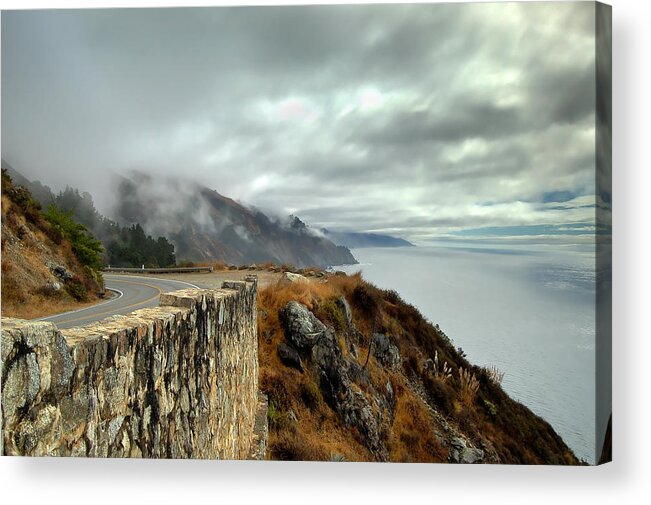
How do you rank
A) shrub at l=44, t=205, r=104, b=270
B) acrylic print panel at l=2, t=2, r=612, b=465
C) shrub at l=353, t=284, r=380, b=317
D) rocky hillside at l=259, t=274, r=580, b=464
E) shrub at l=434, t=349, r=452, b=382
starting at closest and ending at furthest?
acrylic print panel at l=2, t=2, r=612, b=465 < shrub at l=44, t=205, r=104, b=270 < rocky hillside at l=259, t=274, r=580, b=464 < shrub at l=434, t=349, r=452, b=382 < shrub at l=353, t=284, r=380, b=317

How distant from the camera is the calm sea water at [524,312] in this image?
4711 millimetres

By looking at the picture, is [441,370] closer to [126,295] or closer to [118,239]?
[126,295]

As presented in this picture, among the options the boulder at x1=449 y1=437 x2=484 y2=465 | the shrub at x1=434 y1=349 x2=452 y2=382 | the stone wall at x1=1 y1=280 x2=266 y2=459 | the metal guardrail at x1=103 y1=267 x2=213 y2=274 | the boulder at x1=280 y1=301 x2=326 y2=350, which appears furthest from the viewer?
the boulder at x1=280 y1=301 x2=326 y2=350

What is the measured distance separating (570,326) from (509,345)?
0.73m

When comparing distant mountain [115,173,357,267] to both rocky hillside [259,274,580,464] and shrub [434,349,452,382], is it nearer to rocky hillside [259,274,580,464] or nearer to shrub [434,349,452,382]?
rocky hillside [259,274,580,464]

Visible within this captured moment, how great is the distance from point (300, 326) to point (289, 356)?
525 millimetres

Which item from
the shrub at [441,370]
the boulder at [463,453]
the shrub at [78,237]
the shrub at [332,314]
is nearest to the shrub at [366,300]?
the shrub at [332,314]

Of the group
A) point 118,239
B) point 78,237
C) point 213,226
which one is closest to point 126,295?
point 118,239

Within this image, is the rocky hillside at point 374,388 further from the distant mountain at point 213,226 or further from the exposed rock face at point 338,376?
the distant mountain at point 213,226

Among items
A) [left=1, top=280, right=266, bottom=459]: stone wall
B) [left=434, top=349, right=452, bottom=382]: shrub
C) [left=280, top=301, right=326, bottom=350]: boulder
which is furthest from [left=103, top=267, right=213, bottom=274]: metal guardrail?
[left=434, top=349, right=452, bottom=382]: shrub

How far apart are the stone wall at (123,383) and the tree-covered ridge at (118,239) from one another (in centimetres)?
255

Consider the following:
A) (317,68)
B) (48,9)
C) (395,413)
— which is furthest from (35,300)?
(395,413)

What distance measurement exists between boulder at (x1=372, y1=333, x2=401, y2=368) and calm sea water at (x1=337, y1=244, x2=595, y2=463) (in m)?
1.84

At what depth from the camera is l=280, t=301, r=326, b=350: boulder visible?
278 inches
